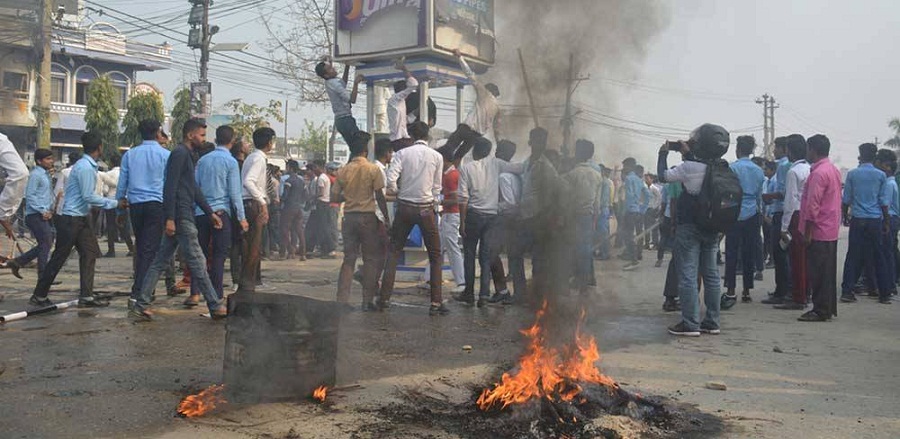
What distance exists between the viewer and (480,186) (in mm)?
8539

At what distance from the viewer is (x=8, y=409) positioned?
13.4 ft

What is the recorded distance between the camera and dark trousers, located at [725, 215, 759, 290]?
883 cm

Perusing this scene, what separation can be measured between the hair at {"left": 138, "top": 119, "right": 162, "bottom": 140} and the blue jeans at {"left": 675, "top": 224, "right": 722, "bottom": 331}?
217 inches

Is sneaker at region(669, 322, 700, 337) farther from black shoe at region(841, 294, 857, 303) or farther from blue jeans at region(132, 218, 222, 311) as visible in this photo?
blue jeans at region(132, 218, 222, 311)

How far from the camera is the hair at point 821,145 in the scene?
784 centimetres

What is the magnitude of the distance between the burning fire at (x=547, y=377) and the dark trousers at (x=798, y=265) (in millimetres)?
4881

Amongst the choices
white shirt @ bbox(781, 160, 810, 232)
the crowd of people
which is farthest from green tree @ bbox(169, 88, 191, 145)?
white shirt @ bbox(781, 160, 810, 232)

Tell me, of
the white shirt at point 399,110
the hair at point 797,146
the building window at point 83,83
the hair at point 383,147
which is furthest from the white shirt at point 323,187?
the building window at point 83,83

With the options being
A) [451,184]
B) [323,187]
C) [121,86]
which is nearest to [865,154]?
[451,184]

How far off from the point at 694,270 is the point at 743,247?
2562mm

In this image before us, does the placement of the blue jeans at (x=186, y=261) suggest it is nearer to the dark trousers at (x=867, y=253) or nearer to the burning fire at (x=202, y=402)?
the burning fire at (x=202, y=402)

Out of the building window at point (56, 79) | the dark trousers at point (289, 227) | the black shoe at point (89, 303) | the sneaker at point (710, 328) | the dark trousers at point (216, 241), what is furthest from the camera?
the dark trousers at point (289, 227)

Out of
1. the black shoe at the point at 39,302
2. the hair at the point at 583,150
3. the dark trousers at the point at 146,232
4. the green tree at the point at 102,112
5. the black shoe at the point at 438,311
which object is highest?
the green tree at the point at 102,112

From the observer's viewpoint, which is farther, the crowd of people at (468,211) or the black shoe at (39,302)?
the black shoe at (39,302)
